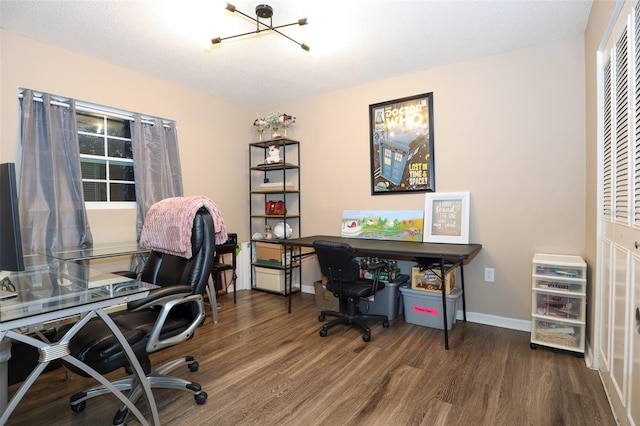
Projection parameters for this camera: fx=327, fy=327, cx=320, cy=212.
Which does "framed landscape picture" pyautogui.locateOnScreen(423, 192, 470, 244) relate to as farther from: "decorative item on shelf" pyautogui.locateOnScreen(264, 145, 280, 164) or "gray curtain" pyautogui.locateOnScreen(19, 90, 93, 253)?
"gray curtain" pyautogui.locateOnScreen(19, 90, 93, 253)

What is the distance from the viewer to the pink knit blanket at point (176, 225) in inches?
74.4

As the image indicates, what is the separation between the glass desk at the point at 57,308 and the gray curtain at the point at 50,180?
3.32 ft

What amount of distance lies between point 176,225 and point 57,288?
0.63 metres

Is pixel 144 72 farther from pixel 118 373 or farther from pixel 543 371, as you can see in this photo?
pixel 543 371

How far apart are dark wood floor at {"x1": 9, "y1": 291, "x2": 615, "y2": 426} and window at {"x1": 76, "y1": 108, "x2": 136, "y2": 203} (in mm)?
1621

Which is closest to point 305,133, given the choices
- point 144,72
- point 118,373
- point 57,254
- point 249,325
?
point 144,72

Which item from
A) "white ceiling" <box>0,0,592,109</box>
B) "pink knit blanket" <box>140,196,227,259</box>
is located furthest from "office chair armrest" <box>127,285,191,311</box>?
"white ceiling" <box>0,0,592,109</box>

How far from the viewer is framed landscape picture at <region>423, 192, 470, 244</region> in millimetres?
3018

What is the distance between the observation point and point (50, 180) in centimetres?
268

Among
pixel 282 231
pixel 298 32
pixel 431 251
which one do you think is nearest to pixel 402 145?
pixel 431 251

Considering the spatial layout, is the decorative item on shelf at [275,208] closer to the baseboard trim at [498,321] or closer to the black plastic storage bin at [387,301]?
the black plastic storage bin at [387,301]

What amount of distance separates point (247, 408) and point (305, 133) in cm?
311

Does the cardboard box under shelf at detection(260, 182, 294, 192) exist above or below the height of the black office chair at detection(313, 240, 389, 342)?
above

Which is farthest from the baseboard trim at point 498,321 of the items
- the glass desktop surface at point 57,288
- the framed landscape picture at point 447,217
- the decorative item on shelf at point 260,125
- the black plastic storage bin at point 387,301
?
the decorative item on shelf at point 260,125
